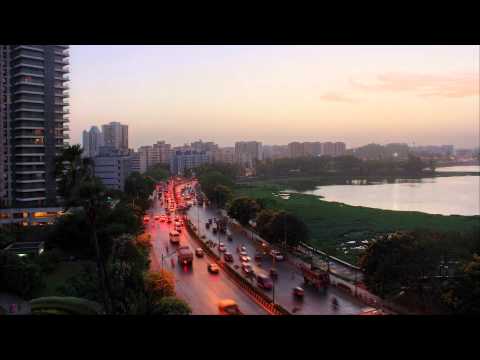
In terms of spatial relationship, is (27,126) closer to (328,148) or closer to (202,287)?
(202,287)

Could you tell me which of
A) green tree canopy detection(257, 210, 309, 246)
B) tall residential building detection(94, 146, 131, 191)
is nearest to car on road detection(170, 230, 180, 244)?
green tree canopy detection(257, 210, 309, 246)

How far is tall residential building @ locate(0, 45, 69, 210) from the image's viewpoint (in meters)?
8.51

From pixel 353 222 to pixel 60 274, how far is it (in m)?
5.47

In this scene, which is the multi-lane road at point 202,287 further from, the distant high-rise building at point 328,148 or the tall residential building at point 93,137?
the distant high-rise building at point 328,148

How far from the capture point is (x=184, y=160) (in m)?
26.9

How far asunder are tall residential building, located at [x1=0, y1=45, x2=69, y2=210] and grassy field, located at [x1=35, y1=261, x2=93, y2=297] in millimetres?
3606

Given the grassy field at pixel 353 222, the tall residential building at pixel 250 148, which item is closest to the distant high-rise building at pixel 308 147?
the tall residential building at pixel 250 148

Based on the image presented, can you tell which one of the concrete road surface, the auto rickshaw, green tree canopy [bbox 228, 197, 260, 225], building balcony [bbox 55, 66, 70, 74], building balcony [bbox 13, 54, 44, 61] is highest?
building balcony [bbox 13, 54, 44, 61]

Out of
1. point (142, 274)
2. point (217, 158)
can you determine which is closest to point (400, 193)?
point (142, 274)

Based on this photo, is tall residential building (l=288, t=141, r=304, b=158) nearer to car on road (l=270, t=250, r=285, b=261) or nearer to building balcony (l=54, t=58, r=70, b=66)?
building balcony (l=54, t=58, r=70, b=66)

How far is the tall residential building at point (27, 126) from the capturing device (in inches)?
335

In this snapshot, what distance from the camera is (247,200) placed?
26.3 feet
